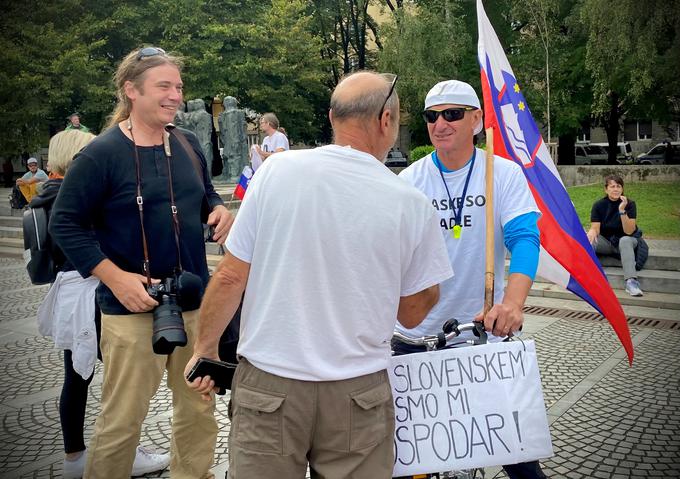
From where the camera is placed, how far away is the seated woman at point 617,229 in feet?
25.6

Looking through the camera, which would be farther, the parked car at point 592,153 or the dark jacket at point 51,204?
the parked car at point 592,153

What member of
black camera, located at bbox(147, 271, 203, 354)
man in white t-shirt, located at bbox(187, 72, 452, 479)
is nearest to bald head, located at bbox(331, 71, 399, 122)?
man in white t-shirt, located at bbox(187, 72, 452, 479)

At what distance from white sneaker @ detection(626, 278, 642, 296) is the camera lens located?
6.52 metres

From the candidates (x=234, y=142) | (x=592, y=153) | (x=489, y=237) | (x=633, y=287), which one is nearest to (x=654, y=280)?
(x=633, y=287)

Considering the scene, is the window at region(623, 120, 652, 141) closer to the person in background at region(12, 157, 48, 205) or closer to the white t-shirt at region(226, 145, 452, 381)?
the person in background at region(12, 157, 48, 205)

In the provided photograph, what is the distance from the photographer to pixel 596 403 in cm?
449

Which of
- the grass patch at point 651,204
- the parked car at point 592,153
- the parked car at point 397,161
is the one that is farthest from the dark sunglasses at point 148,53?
the parked car at point 592,153

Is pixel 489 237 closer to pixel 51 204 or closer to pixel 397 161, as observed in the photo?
pixel 51 204

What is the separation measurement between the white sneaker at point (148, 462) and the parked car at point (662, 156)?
34261 millimetres

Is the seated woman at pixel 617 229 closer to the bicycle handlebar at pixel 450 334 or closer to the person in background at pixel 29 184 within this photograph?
the bicycle handlebar at pixel 450 334

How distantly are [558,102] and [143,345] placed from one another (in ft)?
86.9

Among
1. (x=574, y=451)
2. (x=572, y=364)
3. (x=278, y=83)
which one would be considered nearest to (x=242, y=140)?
(x=278, y=83)

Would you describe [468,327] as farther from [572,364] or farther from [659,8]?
[659,8]

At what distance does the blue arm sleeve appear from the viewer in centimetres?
257
